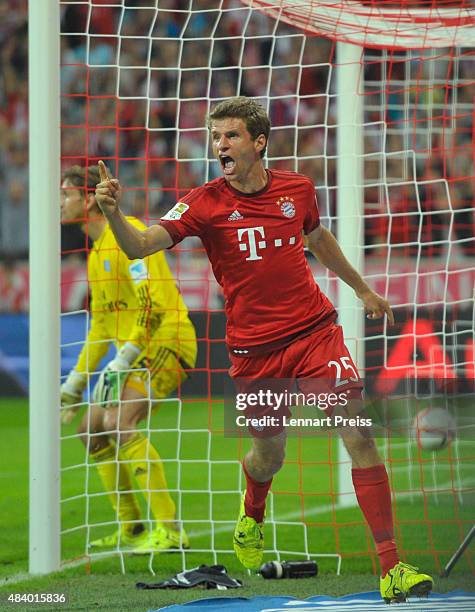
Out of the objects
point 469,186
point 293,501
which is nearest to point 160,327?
point 293,501

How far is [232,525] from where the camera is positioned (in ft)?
22.1

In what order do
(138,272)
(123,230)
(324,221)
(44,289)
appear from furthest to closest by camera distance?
1. (324,221)
2. (138,272)
3. (44,289)
4. (123,230)

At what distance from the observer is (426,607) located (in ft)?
14.1

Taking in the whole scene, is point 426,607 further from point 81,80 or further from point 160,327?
point 81,80

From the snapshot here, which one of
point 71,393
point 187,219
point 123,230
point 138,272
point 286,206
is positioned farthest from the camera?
point 71,393

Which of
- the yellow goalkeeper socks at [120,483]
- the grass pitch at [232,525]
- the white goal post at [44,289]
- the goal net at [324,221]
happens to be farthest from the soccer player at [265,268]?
the yellow goalkeeper socks at [120,483]

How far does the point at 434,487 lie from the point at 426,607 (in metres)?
3.26

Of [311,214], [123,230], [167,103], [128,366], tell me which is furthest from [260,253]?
[167,103]

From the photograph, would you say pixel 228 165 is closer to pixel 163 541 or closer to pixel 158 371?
pixel 158 371

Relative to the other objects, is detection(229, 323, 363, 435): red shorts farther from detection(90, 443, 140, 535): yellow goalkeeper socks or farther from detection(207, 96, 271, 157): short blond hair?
detection(90, 443, 140, 535): yellow goalkeeper socks

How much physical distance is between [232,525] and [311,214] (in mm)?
2662

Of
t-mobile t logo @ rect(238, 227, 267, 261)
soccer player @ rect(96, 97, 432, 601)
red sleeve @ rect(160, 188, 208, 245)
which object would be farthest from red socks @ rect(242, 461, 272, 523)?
red sleeve @ rect(160, 188, 208, 245)

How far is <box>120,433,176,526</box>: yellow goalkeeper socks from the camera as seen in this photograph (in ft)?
19.7

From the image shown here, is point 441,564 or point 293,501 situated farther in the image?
point 293,501
